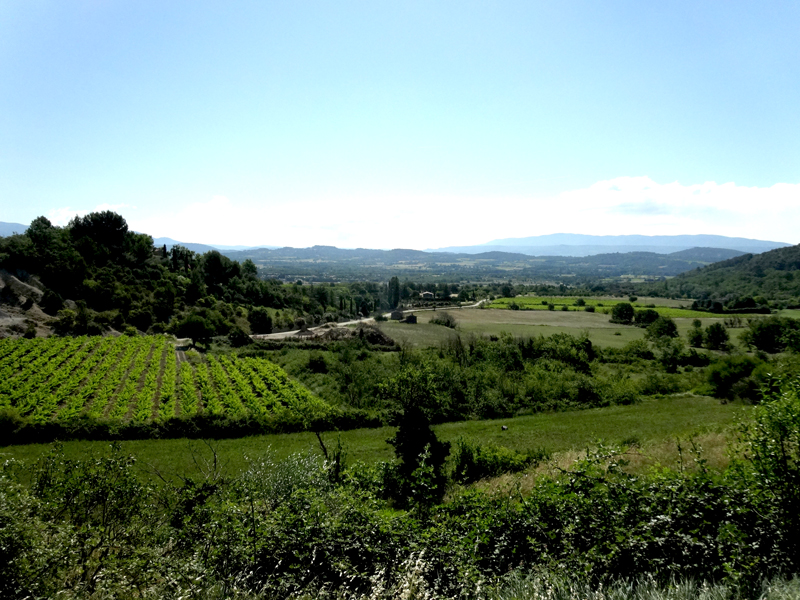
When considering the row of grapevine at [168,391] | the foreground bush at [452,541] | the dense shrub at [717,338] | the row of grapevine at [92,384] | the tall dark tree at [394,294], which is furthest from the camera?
the tall dark tree at [394,294]

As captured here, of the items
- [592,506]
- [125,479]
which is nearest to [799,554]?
[592,506]

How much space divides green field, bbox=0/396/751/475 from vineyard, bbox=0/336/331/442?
157 centimetres

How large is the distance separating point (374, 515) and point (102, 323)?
59.2m

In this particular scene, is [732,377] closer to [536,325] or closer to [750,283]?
[536,325]

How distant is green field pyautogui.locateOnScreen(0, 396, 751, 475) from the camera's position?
789 inches

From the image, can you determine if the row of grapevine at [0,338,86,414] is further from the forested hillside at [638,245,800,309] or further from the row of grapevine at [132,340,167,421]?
the forested hillside at [638,245,800,309]

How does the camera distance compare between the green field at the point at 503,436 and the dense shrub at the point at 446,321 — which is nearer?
the green field at the point at 503,436

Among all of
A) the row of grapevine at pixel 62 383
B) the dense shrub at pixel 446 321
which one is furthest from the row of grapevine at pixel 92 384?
the dense shrub at pixel 446 321

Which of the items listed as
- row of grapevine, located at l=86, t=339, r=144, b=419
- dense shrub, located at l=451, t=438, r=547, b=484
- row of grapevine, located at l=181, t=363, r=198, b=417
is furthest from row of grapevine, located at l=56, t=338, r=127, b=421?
dense shrub, located at l=451, t=438, r=547, b=484

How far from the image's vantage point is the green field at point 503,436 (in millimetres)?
20047

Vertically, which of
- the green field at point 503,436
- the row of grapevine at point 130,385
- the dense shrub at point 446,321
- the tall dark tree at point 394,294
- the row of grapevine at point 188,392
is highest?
the tall dark tree at point 394,294

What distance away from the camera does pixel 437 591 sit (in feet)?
20.4

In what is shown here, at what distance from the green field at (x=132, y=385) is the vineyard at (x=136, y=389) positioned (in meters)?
0.06

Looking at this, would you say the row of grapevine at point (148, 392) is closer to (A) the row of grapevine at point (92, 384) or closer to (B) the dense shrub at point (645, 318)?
(A) the row of grapevine at point (92, 384)
